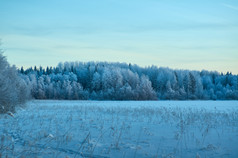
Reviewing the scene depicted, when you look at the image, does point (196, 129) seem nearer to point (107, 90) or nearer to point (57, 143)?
point (57, 143)

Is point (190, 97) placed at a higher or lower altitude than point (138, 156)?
lower

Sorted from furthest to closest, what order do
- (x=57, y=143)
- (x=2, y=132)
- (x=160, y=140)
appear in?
(x=2, y=132) → (x=160, y=140) → (x=57, y=143)

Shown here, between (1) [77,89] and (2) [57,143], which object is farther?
(1) [77,89]

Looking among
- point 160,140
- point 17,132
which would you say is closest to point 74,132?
point 17,132

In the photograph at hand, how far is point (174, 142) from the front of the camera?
739 cm

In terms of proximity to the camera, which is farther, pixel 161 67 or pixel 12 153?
pixel 161 67

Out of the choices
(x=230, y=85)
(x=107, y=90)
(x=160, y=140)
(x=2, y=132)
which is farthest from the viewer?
(x=230, y=85)

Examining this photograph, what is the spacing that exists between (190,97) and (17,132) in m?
62.8

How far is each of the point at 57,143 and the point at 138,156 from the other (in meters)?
2.91

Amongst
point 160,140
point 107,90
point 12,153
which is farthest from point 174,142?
point 107,90

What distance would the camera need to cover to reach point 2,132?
27.9 ft

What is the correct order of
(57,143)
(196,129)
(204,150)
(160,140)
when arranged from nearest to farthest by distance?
1. (204,150)
2. (57,143)
3. (160,140)
4. (196,129)

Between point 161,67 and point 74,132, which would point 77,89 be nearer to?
point 161,67

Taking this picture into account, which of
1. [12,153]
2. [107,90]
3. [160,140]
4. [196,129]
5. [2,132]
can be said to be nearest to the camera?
[12,153]
